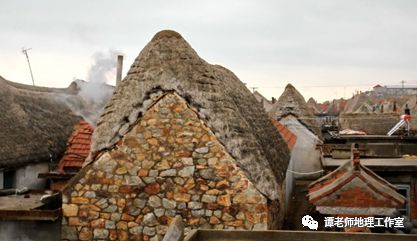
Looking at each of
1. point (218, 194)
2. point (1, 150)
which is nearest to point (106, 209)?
point (218, 194)

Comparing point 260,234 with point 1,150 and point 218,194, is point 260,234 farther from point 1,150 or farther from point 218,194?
point 1,150

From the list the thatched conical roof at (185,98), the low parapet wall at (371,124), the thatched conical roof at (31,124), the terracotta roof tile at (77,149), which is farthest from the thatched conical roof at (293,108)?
the low parapet wall at (371,124)

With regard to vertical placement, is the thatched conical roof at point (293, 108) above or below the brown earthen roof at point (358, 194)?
above

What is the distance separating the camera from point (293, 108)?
23.5 m

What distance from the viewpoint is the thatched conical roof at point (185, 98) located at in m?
8.71

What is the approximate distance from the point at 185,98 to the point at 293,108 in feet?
50.4

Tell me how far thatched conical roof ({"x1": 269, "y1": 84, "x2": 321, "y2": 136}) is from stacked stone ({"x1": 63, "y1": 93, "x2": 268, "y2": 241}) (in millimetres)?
15109

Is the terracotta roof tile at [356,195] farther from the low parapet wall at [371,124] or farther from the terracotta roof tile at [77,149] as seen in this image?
the low parapet wall at [371,124]

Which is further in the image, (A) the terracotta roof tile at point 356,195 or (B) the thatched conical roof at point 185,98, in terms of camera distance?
(B) the thatched conical roof at point 185,98

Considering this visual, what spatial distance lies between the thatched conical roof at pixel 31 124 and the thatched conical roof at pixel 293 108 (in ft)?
30.7

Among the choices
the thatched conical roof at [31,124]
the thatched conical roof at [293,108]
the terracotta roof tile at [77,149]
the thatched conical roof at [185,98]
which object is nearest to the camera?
the thatched conical roof at [185,98]

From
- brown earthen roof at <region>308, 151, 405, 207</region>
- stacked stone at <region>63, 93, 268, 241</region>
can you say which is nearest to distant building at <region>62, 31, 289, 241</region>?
stacked stone at <region>63, 93, 268, 241</region>

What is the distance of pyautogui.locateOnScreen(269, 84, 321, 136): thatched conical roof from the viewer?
76.8ft

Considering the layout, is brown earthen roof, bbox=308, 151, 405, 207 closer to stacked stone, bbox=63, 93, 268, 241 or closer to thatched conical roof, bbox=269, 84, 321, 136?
stacked stone, bbox=63, 93, 268, 241
